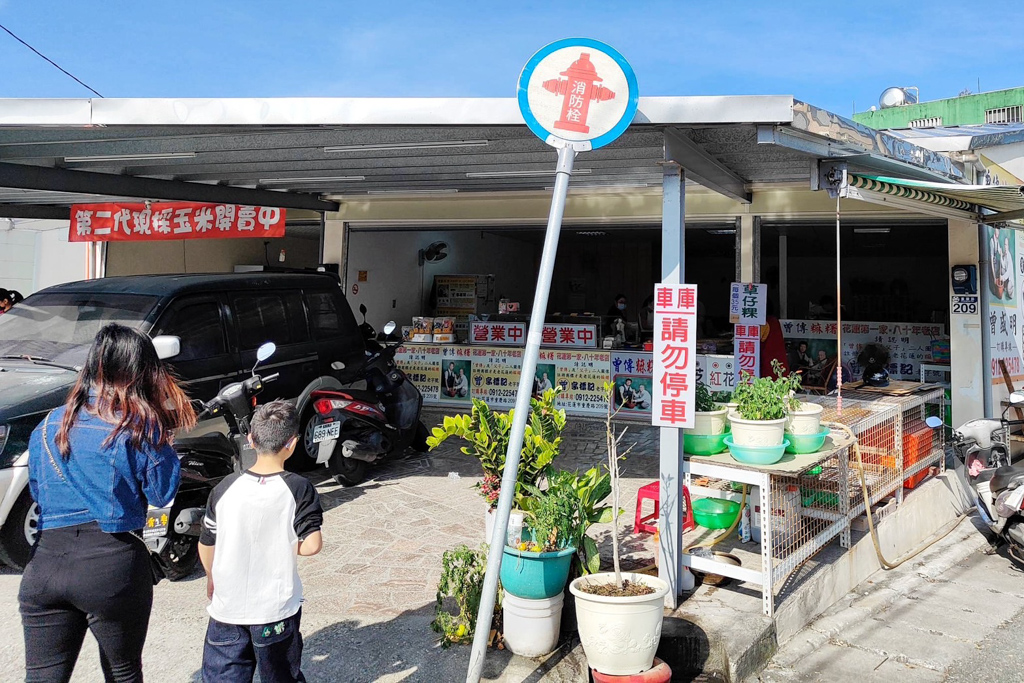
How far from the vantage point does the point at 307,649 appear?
375cm

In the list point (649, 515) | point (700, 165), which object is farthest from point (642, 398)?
point (700, 165)

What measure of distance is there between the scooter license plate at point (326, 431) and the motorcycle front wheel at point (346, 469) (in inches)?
12.5

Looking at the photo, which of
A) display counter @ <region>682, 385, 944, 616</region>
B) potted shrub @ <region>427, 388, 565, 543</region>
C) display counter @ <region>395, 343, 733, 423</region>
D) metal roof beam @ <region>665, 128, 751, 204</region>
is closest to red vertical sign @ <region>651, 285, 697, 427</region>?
display counter @ <region>682, 385, 944, 616</region>

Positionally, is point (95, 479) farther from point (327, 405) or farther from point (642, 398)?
point (642, 398)

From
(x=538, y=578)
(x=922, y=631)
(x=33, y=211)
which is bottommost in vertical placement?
(x=922, y=631)

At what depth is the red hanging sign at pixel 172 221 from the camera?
28.7 feet

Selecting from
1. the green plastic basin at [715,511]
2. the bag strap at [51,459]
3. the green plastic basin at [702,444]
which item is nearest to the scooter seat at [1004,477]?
the green plastic basin at [715,511]

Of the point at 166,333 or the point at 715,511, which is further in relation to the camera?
the point at 166,333

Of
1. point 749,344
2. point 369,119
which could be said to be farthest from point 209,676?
point 749,344

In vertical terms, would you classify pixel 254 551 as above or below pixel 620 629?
above

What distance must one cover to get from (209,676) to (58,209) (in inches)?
378

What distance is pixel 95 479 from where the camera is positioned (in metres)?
2.45

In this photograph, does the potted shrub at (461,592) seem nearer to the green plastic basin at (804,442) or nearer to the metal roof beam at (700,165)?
the green plastic basin at (804,442)

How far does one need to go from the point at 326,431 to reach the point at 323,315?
4.40ft
